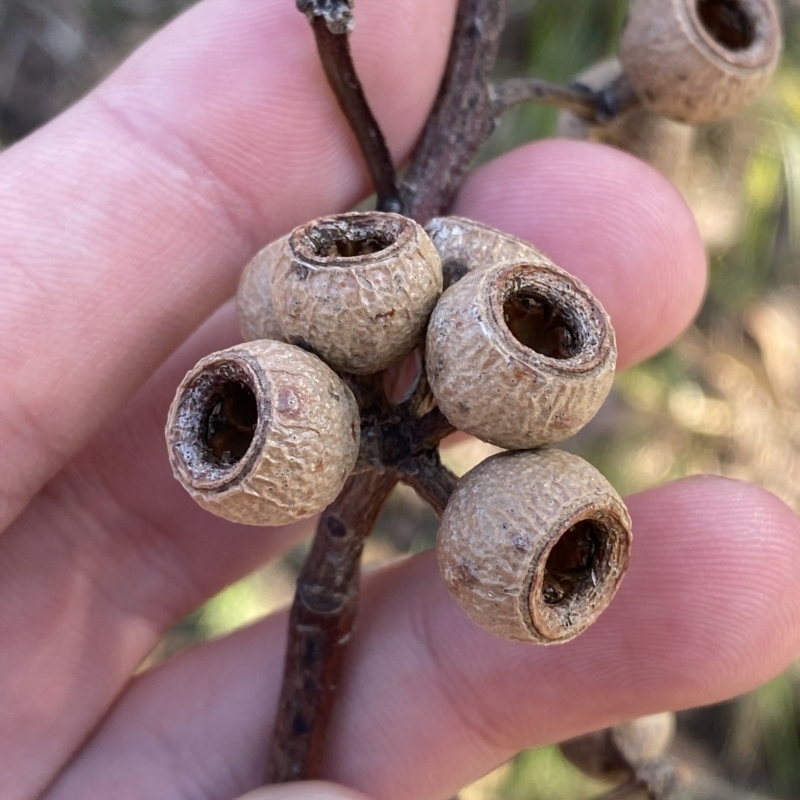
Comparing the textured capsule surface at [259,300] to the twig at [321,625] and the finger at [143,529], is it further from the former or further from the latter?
the finger at [143,529]

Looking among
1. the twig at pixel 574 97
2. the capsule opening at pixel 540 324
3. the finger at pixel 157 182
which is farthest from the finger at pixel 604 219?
the capsule opening at pixel 540 324

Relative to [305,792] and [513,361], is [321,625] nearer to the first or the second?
[305,792]

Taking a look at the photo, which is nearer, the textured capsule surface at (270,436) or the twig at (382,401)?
the textured capsule surface at (270,436)

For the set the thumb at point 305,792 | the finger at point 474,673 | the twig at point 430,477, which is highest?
the twig at point 430,477

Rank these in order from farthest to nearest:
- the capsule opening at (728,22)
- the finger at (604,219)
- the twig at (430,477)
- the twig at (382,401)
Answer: the finger at (604,219) < the capsule opening at (728,22) < the twig at (382,401) < the twig at (430,477)

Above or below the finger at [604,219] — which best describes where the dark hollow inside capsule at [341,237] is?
above

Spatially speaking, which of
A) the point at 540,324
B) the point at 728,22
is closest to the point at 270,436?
the point at 540,324

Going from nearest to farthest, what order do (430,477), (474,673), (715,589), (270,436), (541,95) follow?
(270,436) → (430,477) → (715,589) → (541,95) → (474,673)
